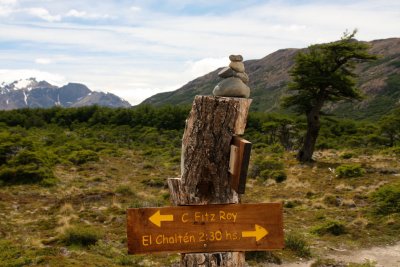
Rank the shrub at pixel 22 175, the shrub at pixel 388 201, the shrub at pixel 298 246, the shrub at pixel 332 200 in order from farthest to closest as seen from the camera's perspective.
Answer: the shrub at pixel 22 175 → the shrub at pixel 332 200 → the shrub at pixel 388 201 → the shrub at pixel 298 246

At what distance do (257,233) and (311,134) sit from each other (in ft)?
72.1

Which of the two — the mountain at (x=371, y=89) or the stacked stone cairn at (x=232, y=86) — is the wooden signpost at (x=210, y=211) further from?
the mountain at (x=371, y=89)

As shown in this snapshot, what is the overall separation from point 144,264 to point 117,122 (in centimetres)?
4699

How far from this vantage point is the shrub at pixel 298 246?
1045cm

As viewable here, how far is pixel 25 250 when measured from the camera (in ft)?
31.6

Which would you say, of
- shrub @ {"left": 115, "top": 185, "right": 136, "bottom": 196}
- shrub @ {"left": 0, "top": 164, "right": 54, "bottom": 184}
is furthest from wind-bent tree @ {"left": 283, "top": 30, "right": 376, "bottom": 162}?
shrub @ {"left": 0, "top": 164, "right": 54, "bottom": 184}

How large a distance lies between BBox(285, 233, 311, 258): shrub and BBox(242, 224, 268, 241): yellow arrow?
25.4 feet

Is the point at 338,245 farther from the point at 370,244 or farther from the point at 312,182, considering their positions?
the point at 312,182

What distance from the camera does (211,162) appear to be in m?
3.44

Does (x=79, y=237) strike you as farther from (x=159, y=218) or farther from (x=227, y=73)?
(x=159, y=218)

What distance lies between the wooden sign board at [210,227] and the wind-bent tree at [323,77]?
20.2 metres

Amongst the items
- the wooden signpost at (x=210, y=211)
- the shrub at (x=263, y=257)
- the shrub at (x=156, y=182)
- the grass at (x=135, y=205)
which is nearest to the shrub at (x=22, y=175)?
the grass at (x=135, y=205)

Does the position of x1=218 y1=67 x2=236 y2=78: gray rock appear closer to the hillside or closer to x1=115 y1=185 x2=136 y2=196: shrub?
the hillside

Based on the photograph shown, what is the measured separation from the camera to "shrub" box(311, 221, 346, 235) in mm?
12240
